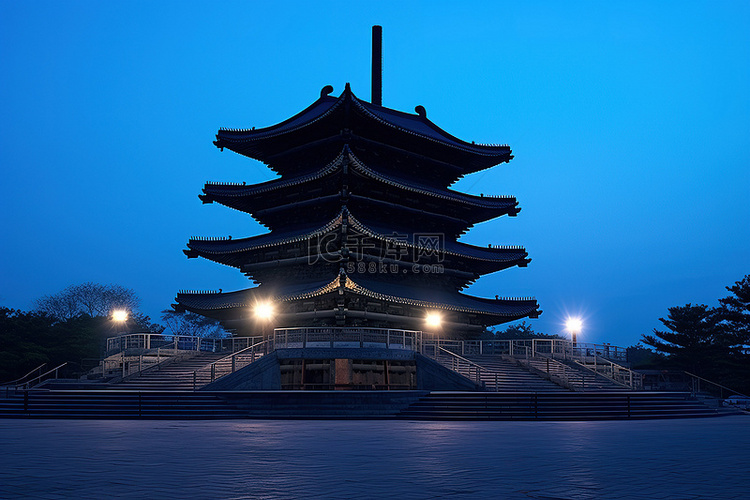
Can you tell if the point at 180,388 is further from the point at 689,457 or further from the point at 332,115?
the point at 689,457

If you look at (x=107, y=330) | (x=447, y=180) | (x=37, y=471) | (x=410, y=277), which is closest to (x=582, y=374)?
(x=410, y=277)

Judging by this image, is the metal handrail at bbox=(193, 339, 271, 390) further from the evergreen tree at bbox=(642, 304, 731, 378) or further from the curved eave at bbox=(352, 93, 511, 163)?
the evergreen tree at bbox=(642, 304, 731, 378)

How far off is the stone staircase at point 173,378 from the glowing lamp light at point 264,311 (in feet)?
13.8

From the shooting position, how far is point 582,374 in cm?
3725

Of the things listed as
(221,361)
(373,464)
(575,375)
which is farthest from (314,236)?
(373,464)

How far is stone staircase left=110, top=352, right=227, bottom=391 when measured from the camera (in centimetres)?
3372

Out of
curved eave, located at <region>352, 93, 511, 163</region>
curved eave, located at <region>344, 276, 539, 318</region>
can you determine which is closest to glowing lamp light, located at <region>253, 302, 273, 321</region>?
curved eave, located at <region>344, 276, 539, 318</region>

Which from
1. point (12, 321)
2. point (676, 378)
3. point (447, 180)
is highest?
point (447, 180)

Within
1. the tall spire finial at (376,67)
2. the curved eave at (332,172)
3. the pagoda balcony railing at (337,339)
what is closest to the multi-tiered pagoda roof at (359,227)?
the curved eave at (332,172)

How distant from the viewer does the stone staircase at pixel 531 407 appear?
26219 millimetres

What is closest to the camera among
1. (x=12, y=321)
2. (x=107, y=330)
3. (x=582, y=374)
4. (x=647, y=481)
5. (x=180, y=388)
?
(x=647, y=481)

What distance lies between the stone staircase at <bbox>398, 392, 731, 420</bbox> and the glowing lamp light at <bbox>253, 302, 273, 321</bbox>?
51.6 ft

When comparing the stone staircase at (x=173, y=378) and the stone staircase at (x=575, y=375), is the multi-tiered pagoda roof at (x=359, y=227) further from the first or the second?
the stone staircase at (x=575, y=375)

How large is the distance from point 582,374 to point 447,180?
1848 cm
